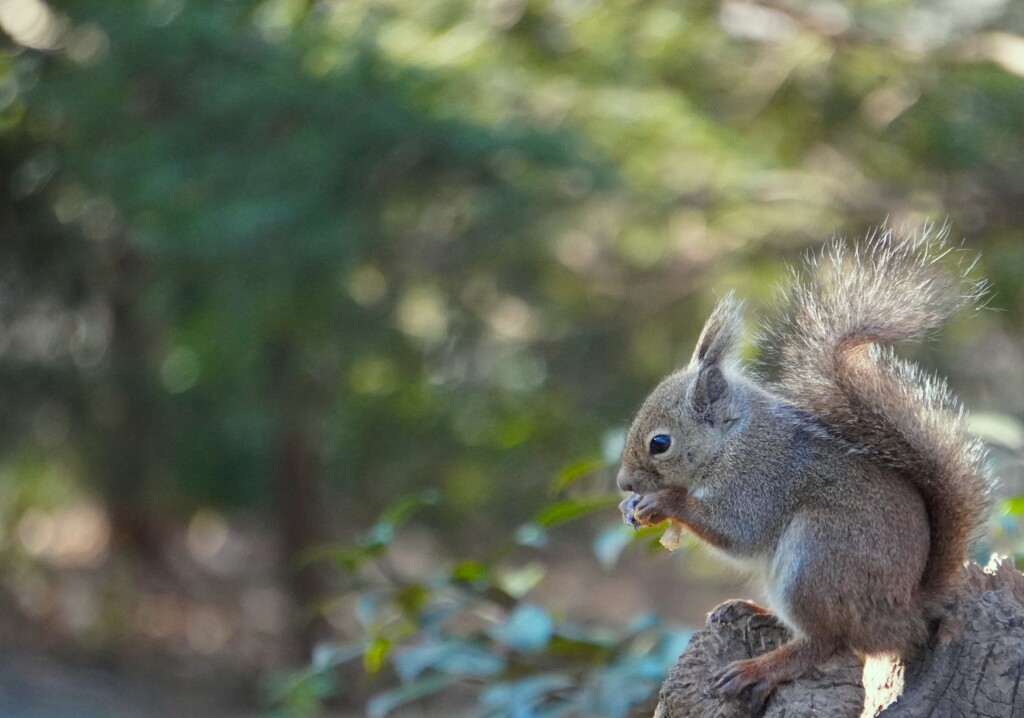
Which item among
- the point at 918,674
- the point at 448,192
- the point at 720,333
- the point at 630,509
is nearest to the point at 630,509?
the point at 630,509

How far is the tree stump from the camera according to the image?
4.21ft

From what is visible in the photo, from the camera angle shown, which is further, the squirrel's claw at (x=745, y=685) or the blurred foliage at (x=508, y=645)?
the blurred foliage at (x=508, y=645)

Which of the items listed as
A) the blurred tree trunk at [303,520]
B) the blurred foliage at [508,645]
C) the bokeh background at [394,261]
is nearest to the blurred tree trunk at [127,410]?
the bokeh background at [394,261]

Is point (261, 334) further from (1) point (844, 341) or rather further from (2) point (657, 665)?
(1) point (844, 341)

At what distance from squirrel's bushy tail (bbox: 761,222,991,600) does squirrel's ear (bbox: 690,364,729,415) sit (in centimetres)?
15

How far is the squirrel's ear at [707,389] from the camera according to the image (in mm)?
1817

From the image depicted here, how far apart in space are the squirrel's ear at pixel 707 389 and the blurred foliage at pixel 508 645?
8.8 inches

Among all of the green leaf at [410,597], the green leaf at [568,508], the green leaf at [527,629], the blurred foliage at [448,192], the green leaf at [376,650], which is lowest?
the green leaf at [527,629]

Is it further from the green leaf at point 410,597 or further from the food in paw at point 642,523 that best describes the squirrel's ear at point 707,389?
the green leaf at point 410,597

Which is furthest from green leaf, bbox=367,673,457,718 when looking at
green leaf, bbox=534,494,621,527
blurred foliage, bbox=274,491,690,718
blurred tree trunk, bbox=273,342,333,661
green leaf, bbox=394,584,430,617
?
blurred tree trunk, bbox=273,342,333,661

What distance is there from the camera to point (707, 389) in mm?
1829

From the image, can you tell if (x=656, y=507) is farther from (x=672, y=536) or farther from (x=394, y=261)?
(x=394, y=261)

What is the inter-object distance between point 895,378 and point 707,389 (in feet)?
1.06

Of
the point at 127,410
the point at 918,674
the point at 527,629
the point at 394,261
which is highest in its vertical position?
the point at 127,410
